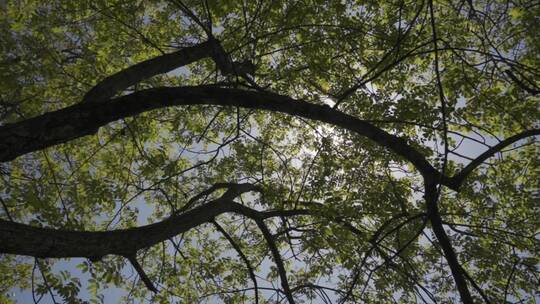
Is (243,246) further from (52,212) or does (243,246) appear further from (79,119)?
(79,119)

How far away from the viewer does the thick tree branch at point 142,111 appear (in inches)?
114

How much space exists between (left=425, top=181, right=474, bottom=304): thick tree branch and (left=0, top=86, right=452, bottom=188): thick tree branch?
17 centimetres

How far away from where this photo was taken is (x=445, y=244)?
2.48 m

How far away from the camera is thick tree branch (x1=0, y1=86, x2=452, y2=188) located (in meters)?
2.90

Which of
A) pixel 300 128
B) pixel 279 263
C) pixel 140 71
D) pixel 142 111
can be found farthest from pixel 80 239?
pixel 300 128

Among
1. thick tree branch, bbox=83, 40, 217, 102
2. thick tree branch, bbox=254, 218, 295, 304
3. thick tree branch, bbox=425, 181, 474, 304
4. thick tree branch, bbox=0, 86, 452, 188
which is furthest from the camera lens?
thick tree branch, bbox=254, 218, 295, 304

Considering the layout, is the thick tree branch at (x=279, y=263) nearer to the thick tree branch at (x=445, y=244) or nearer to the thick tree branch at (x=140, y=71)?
the thick tree branch at (x=445, y=244)

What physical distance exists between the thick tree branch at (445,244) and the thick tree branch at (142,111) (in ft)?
0.57

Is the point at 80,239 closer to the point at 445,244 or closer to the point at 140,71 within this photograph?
the point at 140,71

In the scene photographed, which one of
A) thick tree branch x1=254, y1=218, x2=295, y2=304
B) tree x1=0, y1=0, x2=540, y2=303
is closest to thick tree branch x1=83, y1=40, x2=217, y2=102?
→ tree x1=0, y1=0, x2=540, y2=303

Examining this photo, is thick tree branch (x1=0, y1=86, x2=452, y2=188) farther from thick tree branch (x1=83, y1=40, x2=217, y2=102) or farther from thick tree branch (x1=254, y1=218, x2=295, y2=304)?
thick tree branch (x1=254, y1=218, x2=295, y2=304)

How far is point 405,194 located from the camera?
6500 mm

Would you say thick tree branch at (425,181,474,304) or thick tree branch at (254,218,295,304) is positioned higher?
thick tree branch at (254,218,295,304)

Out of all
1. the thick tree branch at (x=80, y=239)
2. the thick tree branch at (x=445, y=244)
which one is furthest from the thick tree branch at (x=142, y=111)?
the thick tree branch at (x=80, y=239)
